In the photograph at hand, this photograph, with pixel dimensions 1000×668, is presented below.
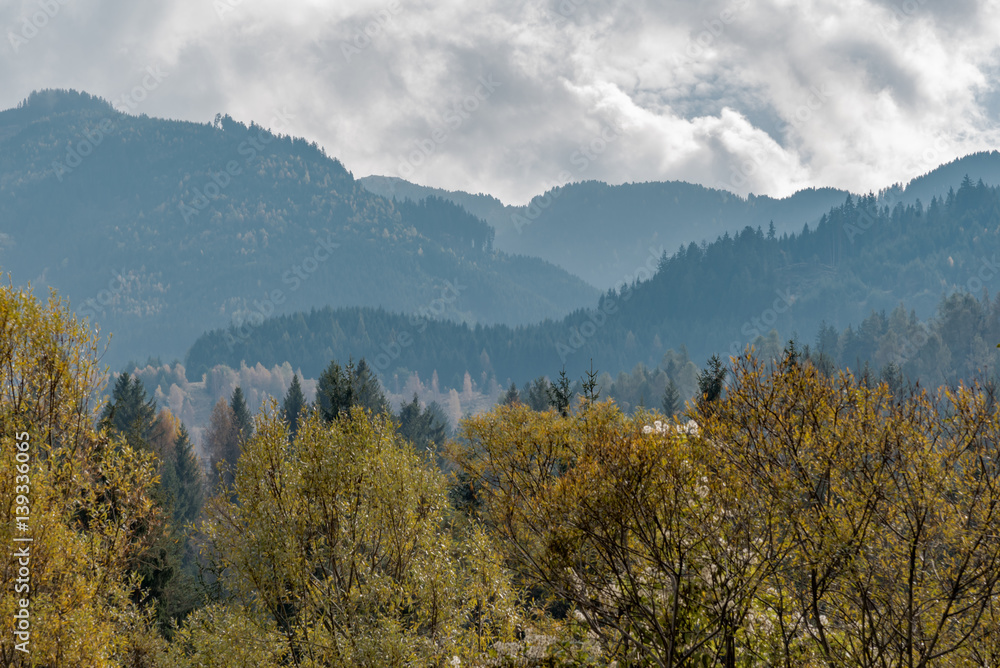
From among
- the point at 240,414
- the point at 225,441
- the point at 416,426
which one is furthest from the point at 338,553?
the point at 225,441

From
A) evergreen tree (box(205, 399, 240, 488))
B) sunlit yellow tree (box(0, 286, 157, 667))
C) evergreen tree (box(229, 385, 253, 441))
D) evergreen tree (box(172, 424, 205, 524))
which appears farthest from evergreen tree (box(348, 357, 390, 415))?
sunlit yellow tree (box(0, 286, 157, 667))

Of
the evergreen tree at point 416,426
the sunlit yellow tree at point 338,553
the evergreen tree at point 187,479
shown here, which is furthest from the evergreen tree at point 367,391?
the sunlit yellow tree at point 338,553

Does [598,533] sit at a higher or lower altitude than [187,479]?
lower

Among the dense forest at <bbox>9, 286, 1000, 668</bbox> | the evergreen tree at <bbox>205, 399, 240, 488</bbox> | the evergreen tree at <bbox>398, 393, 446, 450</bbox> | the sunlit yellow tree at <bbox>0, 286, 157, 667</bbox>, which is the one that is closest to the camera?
the dense forest at <bbox>9, 286, 1000, 668</bbox>

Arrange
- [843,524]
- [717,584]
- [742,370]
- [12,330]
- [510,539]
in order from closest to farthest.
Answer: [843,524] → [717,584] → [742,370] → [12,330] → [510,539]

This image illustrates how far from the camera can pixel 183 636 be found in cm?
2892

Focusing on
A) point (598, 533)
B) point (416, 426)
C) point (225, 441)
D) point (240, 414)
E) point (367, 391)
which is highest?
point (367, 391)

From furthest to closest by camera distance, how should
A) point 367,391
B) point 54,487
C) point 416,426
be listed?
point 416,426 → point 367,391 → point 54,487

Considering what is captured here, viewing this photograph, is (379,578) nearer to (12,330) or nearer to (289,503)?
(289,503)

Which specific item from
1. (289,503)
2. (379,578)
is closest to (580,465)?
(379,578)

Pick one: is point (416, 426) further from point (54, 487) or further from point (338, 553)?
point (54, 487)

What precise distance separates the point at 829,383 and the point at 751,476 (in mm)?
4070

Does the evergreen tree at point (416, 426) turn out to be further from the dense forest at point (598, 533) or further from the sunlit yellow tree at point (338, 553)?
the sunlit yellow tree at point (338, 553)

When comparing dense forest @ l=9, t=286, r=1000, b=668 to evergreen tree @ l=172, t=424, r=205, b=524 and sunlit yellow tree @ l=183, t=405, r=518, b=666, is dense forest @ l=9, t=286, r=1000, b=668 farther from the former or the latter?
evergreen tree @ l=172, t=424, r=205, b=524
